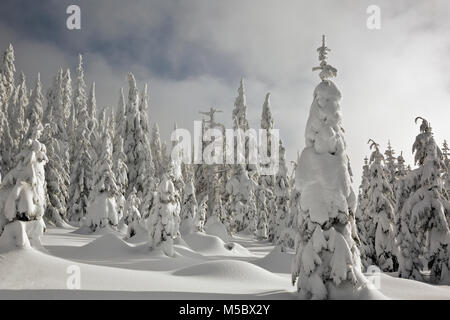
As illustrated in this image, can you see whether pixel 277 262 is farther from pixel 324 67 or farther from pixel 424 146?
pixel 324 67

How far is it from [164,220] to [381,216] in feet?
51.6

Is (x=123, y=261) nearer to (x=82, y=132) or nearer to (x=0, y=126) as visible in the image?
(x=82, y=132)

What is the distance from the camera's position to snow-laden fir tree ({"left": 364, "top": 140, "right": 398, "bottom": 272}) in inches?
977

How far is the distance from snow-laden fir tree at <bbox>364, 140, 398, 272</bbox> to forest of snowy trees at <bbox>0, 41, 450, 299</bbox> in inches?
2.8

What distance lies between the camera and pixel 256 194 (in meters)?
47.3

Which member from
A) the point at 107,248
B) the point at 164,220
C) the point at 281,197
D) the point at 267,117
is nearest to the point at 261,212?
the point at 281,197

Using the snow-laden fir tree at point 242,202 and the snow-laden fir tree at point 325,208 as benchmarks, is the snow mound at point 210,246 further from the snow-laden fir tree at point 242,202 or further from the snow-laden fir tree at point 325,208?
the snow-laden fir tree at point 242,202

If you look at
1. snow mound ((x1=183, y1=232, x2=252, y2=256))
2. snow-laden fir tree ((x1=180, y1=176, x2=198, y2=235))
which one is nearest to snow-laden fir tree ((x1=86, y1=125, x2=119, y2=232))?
snow-laden fir tree ((x1=180, y1=176, x2=198, y2=235))

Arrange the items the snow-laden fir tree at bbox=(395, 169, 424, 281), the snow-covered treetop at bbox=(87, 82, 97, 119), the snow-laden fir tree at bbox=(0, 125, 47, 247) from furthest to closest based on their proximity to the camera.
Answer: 1. the snow-covered treetop at bbox=(87, 82, 97, 119)
2. the snow-laden fir tree at bbox=(395, 169, 424, 281)
3. the snow-laden fir tree at bbox=(0, 125, 47, 247)

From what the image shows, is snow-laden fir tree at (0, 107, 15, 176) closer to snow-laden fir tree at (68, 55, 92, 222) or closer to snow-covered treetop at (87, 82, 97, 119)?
snow-laden fir tree at (68, 55, 92, 222)

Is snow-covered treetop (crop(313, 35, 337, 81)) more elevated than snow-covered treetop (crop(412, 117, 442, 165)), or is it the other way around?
snow-covered treetop (crop(313, 35, 337, 81))

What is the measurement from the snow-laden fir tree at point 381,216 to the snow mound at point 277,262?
28.8 feet
